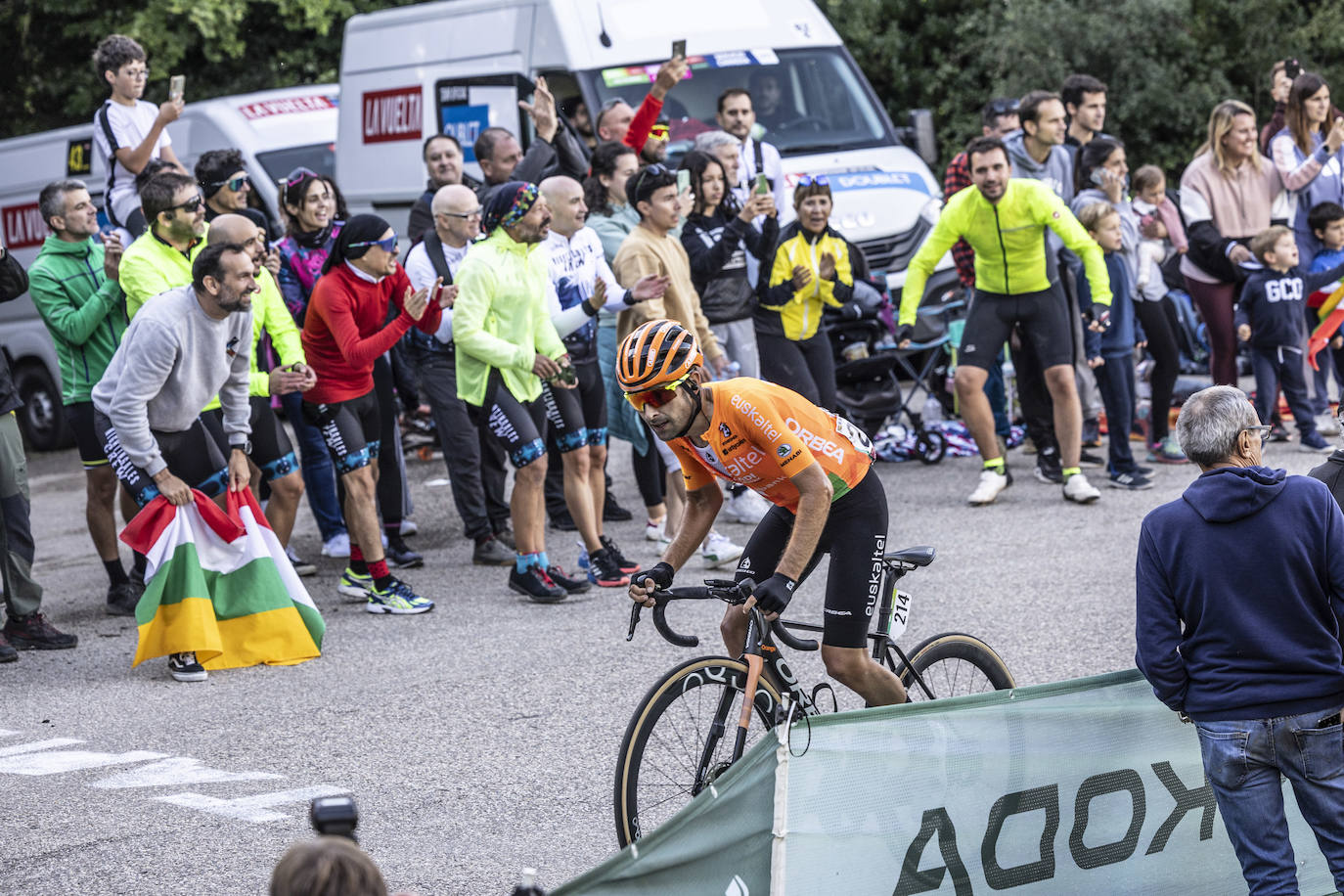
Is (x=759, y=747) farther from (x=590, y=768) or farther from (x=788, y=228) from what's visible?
(x=788, y=228)

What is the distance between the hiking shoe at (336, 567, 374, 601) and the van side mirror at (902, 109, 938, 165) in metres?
6.72

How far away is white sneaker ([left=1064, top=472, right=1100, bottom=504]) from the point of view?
33.0 ft

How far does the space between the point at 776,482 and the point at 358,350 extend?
12.7 feet

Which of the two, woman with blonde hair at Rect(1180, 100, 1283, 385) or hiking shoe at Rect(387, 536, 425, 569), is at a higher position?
woman with blonde hair at Rect(1180, 100, 1283, 385)

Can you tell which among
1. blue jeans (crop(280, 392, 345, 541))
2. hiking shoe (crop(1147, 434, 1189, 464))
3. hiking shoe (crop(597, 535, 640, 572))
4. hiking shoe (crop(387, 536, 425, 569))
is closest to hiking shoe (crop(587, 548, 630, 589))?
hiking shoe (crop(597, 535, 640, 572))

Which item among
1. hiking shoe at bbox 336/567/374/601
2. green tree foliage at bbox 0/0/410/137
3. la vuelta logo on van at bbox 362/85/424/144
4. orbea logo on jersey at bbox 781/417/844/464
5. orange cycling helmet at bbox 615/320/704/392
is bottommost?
hiking shoe at bbox 336/567/374/601

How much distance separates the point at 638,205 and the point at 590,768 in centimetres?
413

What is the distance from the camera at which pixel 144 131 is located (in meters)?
10.2

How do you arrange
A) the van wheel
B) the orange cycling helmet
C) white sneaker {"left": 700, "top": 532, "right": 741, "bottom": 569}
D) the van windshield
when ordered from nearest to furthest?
the orange cycling helmet → white sneaker {"left": 700, "top": 532, "right": 741, "bottom": 569} → the van windshield → the van wheel

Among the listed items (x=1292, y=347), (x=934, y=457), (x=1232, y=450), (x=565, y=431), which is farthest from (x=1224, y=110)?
(x=1232, y=450)

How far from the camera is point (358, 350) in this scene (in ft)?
27.9

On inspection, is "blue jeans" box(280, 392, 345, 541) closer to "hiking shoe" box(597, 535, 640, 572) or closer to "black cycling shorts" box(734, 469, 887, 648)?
"hiking shoe" box(597, 535, 640, 572)

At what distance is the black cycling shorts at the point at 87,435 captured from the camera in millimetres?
8727

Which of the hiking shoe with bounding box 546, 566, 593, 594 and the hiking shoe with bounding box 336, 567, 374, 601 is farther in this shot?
the hiking shoe with bounding box 336, 567, 374, 601
